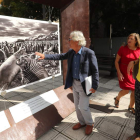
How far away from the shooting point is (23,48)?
2.34 m

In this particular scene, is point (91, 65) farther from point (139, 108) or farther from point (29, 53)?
point (29, 53)

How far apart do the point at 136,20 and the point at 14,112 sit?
9718 mm

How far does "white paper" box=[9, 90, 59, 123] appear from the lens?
7.41 feet

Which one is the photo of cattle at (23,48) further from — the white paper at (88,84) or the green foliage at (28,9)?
the green foliage at (28,9)

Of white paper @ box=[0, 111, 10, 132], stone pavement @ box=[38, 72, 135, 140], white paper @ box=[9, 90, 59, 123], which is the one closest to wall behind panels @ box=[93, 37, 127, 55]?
stone pavement @ box=[38, 72, 135, 140]

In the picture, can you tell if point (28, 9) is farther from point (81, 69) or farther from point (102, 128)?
point (102, 128)

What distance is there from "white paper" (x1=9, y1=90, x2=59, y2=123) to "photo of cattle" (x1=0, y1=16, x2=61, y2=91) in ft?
1.26

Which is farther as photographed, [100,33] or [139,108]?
[100,33]

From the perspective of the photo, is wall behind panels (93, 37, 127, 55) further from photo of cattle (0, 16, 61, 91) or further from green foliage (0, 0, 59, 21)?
photo of cattle (0, 16, 61, 91)

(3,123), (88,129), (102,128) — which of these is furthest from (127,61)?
(3,123)

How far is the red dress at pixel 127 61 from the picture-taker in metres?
2.70

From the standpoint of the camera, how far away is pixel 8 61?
2.16 m

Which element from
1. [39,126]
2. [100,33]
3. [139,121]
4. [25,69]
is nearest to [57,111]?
[39,126]

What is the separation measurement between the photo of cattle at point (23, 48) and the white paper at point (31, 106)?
0.38 meters
